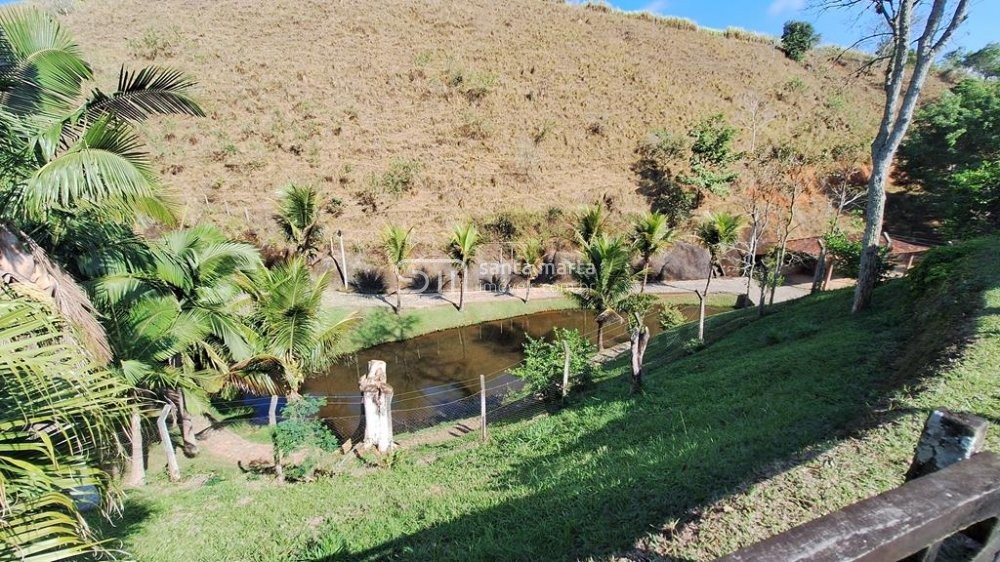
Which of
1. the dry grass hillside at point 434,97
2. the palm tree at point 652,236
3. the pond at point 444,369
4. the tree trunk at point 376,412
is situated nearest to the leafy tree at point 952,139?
the dry grass hillside at point 434,97

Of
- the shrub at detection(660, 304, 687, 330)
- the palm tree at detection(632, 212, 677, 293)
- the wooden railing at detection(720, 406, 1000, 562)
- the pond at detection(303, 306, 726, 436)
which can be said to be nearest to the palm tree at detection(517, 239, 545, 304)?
the pond at detection(303, 306, 726, 436)

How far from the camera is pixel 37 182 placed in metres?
3.52

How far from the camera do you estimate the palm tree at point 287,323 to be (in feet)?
25.2

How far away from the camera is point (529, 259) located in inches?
776

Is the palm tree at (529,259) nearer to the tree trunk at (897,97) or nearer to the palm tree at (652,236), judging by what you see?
the palm tree at (652,236)

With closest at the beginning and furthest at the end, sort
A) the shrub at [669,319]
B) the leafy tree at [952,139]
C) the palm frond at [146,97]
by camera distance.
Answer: the palm frond at [146,97] → the shrub at [669,319] → the leafy tree at [952,139]

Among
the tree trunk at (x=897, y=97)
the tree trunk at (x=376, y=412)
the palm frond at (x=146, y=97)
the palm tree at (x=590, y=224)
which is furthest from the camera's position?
the palm tree at (x=590, y=224)

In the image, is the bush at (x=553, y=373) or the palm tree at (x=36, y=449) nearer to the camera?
the palm tree at (x=36, y=449)

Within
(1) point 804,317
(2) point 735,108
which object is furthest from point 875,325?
(2) point 735,108

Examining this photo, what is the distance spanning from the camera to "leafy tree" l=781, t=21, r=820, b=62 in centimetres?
4275

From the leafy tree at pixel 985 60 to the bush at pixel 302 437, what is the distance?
4470 cm

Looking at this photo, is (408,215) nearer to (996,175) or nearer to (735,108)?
(996,175)

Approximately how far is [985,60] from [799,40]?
1384cm

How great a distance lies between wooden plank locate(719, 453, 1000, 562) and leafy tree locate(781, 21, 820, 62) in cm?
5417
